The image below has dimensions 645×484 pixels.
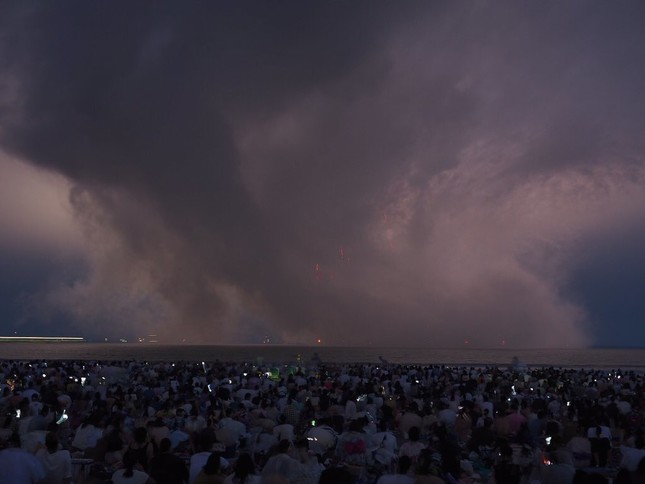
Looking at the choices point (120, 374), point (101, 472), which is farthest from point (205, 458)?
point (120, 374)

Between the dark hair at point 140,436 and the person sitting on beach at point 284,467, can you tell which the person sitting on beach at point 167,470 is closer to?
the person sitting on beach at point 284,467

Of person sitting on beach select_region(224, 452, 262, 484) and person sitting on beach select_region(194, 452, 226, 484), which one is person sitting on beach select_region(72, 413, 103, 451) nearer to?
Answer: person sitting on beach select_region(194, 452, 226, 484)

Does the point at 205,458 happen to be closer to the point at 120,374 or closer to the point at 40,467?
A: the point at 40,467

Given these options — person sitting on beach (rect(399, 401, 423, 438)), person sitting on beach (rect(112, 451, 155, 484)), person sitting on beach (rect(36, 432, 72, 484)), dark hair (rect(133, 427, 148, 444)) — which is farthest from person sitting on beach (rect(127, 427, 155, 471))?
person sitting on beach (rect(399, 401, 423, 438))

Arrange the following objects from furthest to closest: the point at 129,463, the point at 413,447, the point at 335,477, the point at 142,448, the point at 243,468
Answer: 1. the point at 413,447
2. the point at 142,448
3. the point at 129,463
4. the point at 243,468
5. the point at 335,477

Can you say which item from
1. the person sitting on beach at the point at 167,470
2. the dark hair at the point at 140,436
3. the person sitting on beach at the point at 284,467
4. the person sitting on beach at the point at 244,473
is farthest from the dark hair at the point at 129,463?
the dark hair at the point at 140,436

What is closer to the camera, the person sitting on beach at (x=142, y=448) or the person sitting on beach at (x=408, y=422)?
the person sitting on beach at (x=142, y=448)

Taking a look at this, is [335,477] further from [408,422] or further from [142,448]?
[408,422]

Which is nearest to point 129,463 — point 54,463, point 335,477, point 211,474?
point 211,474
